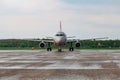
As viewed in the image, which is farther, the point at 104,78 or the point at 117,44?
the point at 117,44

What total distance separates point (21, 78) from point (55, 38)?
1519 inches

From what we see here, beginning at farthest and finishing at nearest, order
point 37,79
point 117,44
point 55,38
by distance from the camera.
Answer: point 117,44 < point 55,38 < point 37,79

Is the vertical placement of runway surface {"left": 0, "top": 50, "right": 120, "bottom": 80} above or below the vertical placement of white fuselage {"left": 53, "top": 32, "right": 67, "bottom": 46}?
below

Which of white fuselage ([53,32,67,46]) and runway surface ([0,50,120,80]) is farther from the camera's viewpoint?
white fuselage ([53,32,67,46])

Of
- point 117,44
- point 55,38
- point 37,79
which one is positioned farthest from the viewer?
point 117,44

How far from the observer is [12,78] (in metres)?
16.0

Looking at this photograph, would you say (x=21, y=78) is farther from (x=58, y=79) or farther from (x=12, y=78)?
(x=58, y=79)

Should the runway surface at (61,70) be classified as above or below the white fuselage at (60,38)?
below

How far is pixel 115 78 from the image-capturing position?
51.6ft

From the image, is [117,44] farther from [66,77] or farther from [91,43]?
[66,77]

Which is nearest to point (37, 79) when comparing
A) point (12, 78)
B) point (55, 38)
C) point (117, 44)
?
point (12, 78)

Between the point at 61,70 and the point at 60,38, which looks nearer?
the point at 61,70

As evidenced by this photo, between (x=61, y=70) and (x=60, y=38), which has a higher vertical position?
(x=60, y=38)

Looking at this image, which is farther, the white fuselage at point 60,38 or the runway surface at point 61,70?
the white fuselage at point 60,38
